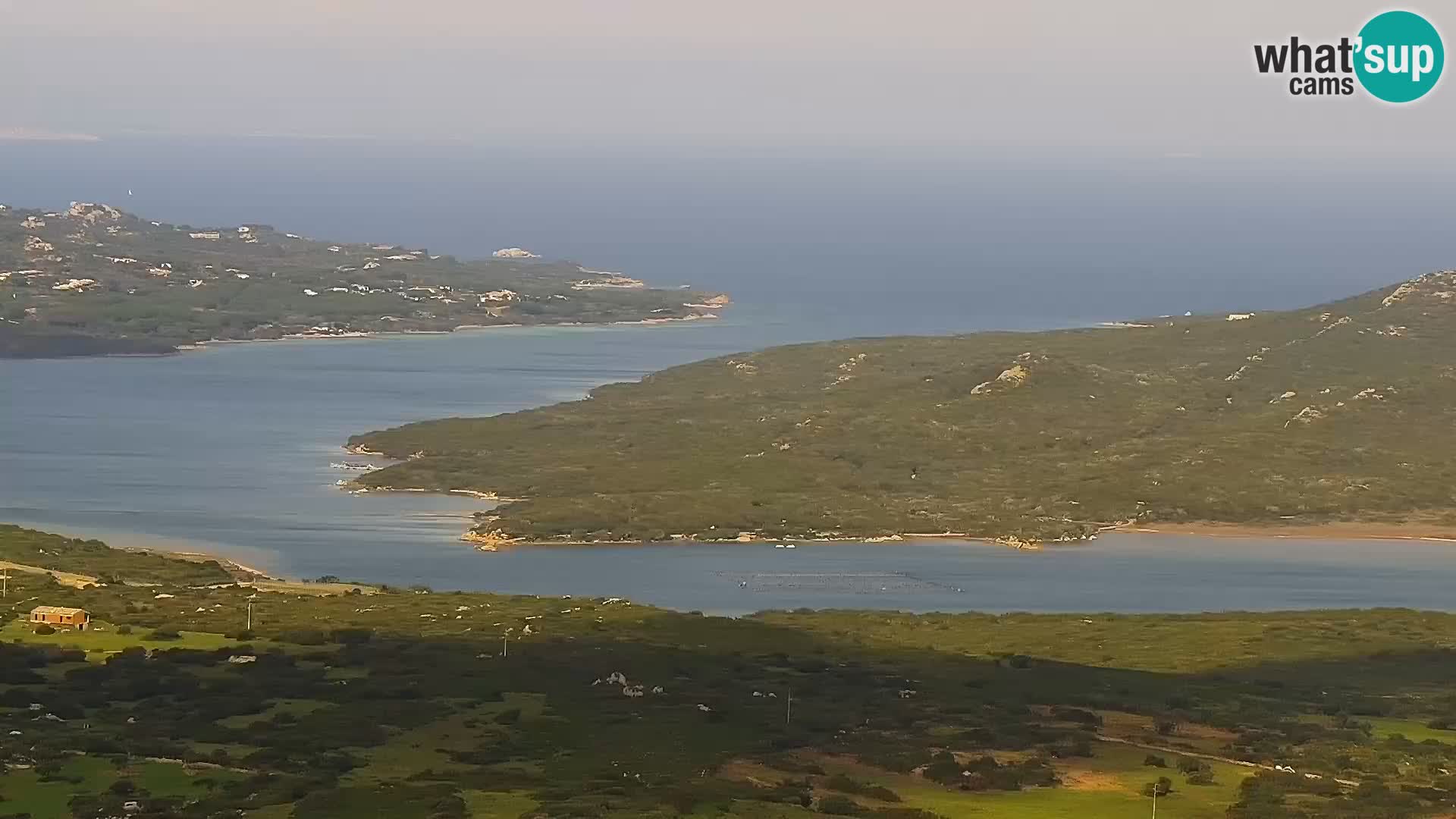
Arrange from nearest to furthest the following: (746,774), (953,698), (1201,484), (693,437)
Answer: (746,774) → (953,698) → (1201,484) → (693,437)

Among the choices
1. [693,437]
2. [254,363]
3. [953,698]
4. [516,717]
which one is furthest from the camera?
[254,363]

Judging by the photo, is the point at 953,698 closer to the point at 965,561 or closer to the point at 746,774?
the point at 746,774

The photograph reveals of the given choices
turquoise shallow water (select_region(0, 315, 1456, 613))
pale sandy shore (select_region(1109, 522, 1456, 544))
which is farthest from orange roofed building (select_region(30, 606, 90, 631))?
pale sandy shore (select_region(1109, 522, 1456, 544))

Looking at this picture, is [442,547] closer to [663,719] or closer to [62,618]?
[62,618]

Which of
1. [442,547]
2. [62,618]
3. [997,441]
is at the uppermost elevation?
[997,441]

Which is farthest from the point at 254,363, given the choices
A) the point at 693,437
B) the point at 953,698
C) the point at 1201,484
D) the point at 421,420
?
the point at 953,698

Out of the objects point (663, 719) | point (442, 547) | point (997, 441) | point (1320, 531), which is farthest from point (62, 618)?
point (997, 441)

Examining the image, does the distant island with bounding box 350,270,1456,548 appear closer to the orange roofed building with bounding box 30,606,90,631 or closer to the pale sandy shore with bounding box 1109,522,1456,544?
the pale sandy shore with bounding box 1109,522,1456,544
